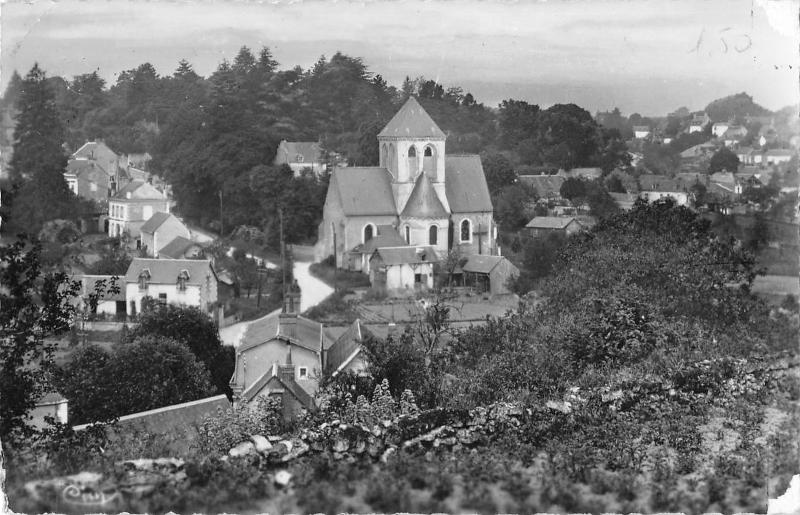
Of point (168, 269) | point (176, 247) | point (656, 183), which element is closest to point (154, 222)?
point (176, 247)

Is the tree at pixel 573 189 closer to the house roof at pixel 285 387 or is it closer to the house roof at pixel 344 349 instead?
the house roof at pixel 344 349

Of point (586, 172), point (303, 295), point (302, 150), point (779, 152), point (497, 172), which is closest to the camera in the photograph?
point (779, 152)

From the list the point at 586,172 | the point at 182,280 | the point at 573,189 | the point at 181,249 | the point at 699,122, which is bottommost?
the point at 182,280

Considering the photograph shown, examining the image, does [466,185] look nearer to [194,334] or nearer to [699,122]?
[699,122]

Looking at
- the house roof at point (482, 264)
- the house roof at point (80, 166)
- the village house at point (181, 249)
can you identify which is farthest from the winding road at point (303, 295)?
the house roof at point (80, 166)

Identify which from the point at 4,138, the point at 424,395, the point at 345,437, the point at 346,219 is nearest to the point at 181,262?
the point at 4,138

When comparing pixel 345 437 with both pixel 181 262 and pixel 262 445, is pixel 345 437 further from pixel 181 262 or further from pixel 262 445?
pixel 181 262
